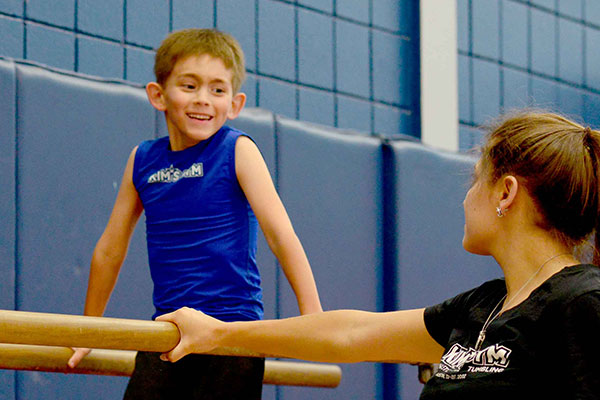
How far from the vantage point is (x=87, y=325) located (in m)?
1.44

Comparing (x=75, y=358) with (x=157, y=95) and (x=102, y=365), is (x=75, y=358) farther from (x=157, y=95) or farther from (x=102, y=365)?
(x=157, y=95)

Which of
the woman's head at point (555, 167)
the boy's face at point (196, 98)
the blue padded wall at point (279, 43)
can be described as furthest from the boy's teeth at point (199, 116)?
the blue padded wall at point (279, 43)

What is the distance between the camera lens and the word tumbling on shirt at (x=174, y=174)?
6.66 ft

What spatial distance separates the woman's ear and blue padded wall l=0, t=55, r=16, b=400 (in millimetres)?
1707

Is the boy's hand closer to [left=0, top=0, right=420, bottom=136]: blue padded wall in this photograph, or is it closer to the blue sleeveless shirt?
the blue sleeveless shirt

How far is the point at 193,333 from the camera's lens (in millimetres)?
1543

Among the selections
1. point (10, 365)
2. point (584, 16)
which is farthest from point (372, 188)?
point (584, 16)

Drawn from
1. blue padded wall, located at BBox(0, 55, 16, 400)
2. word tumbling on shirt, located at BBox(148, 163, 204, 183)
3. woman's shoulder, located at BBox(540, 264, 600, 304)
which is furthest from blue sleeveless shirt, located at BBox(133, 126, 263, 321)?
woman's shoulder, located at BBox(540, 264, 600, 304)

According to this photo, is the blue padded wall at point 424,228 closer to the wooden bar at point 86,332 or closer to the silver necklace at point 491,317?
the wooden bar at point 86,332

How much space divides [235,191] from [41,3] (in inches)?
63.4

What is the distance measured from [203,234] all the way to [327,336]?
57 centimetres

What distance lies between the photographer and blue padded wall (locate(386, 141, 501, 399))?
11.9ft

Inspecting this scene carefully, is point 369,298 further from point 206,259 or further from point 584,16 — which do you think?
point 584,16

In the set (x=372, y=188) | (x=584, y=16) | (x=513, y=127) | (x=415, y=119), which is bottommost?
(x=513, y=127)
